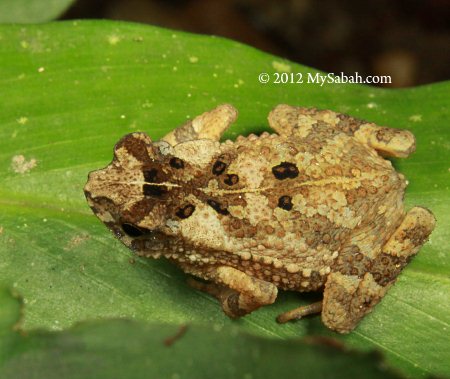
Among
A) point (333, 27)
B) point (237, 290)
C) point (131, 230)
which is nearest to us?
point (131, 230)

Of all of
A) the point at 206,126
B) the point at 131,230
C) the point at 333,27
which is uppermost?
the point at 333,27

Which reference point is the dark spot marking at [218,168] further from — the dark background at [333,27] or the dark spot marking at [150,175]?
the dark background at [333,27]

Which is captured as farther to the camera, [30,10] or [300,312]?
[30,10]

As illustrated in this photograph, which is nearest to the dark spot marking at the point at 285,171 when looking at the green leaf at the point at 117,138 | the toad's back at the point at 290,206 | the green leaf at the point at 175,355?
the toad's back at the point at 290,206

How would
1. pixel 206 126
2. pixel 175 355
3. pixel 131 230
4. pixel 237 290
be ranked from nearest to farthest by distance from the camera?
1. pixel 175 355
2. pixel 131 230
3. pixel 237 290
4. pixel 206 126

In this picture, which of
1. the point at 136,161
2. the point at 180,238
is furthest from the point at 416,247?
the point at 136,161

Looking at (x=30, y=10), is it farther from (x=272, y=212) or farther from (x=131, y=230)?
(x=272, y=212)

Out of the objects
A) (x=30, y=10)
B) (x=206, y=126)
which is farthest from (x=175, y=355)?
(x=30, y=10)
